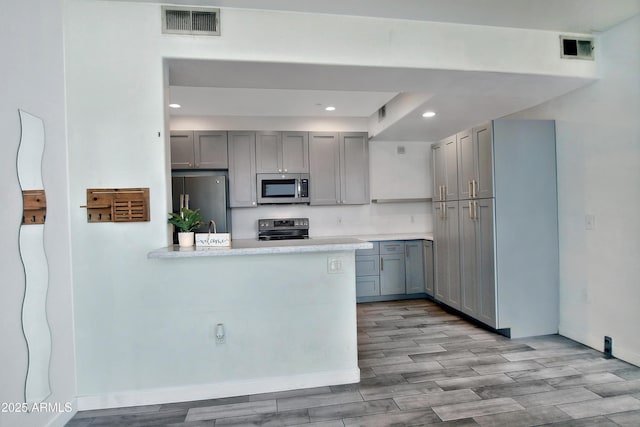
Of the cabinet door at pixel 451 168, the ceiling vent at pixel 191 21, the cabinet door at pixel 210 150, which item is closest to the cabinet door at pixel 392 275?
the cabinet door at pixel 451 168

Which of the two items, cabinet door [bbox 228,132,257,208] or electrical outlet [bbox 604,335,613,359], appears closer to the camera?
electrical outlet [bbox 604,335,613,359]

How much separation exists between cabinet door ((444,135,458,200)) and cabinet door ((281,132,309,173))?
1.89 m

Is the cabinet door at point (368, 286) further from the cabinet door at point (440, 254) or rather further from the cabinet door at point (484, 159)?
the cabinet door at point (484, 159)

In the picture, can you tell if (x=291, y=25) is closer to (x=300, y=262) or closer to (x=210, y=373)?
(x=300, y=262)

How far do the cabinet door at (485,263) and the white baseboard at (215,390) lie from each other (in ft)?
5.17

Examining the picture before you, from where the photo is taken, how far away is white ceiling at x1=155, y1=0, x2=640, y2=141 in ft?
7.50

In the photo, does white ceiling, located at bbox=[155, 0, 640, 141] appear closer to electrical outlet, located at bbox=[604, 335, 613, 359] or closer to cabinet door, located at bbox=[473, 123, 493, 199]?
cabinet door, located at bbox=[473, 123, 493, 199]

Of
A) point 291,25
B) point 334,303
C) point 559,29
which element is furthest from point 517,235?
point 291,25

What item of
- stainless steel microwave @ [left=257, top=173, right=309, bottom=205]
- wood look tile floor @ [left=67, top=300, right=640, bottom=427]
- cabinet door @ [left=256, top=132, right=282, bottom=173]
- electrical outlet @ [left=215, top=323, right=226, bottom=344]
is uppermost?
cabinet door @ [left=256, top=132, right=282, bottom=173]

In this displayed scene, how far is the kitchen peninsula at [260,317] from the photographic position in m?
2.23

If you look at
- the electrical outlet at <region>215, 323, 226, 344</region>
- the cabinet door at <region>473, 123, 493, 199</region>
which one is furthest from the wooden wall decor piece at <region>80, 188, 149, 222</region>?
the cabinet door at <region>473, 123, 493, 199</region>

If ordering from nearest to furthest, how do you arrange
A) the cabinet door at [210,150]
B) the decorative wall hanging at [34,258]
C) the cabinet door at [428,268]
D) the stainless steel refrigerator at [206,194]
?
the decorative wall hanging at [34,258] < the stainless steel refrigerator at [206,194] < the cabinet door at [428,268] < the cabinet door at [210,150]

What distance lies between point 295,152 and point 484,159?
98.5 inches

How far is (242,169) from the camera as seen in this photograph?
4.64m
